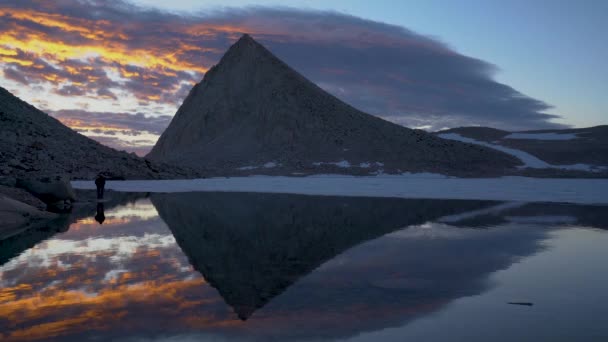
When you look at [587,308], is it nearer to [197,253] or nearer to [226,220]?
[197,253]

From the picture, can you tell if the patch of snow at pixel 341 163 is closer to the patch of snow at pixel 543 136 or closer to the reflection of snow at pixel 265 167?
the reflection of snow at pixel 265 167

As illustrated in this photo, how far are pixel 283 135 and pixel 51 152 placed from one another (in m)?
51.6

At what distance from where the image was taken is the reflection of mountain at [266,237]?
8.90m

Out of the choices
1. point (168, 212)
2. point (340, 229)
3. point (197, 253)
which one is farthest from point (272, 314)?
point (168, 212)

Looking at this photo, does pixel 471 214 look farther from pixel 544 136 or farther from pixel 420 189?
pixel 544 136

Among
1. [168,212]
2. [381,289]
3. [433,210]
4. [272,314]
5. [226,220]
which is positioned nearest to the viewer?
[272,314]

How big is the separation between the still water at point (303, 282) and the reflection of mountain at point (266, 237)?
0.05 m

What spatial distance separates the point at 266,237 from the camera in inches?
561

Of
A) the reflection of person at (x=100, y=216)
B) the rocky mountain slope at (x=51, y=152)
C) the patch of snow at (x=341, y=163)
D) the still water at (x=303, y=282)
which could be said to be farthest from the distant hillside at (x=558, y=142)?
the still water at (x=303, y=282)

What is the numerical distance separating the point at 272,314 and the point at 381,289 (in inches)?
85.7

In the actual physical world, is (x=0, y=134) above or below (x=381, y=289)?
above

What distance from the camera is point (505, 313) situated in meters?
7.04

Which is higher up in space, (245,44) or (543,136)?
(245,44)

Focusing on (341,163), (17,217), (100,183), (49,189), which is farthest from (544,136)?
(17,217)
